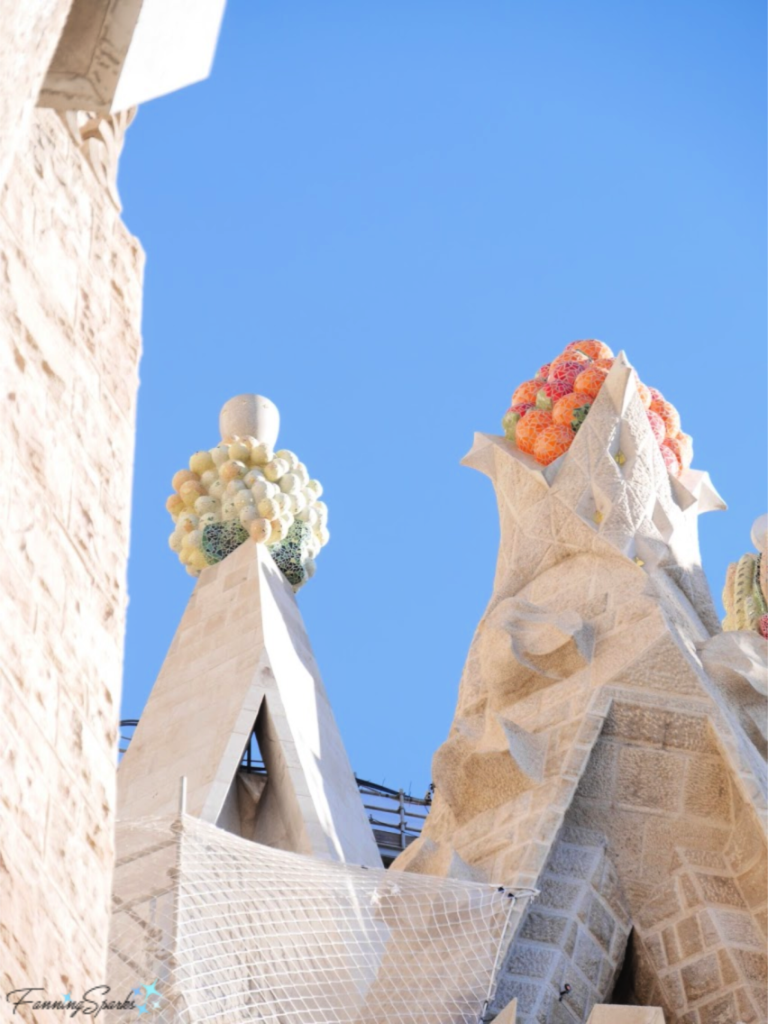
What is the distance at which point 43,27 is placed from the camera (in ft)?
8.39

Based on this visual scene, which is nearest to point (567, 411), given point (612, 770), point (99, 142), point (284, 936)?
point (612, 770)

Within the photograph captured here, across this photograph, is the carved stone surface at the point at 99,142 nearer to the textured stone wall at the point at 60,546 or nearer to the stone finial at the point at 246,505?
the textured stone wall at the point at 60,546

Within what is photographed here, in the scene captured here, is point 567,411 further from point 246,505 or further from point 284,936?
point 284,936

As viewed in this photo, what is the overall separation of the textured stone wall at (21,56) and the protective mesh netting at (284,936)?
2861mm

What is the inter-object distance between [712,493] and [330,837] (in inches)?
106

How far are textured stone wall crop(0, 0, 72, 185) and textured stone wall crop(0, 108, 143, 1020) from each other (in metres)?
0.07

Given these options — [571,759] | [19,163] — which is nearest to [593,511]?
[571,759]

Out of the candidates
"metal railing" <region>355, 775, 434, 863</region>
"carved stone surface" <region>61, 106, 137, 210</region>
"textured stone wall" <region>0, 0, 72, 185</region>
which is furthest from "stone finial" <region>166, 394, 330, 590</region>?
"textured stone wall" <region>0, 0, 72, 185</region>

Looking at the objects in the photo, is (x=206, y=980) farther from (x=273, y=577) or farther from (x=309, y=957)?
(x=273, y=577)

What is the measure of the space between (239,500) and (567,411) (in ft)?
6.29

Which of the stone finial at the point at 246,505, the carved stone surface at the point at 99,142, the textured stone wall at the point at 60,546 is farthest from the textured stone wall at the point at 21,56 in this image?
the stone finial at the point at 246,505

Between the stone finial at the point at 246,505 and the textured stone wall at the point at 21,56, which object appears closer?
the textured stone wall at the point at 21,56

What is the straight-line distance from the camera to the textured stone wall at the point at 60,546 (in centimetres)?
264

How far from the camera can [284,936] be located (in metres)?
5.82
